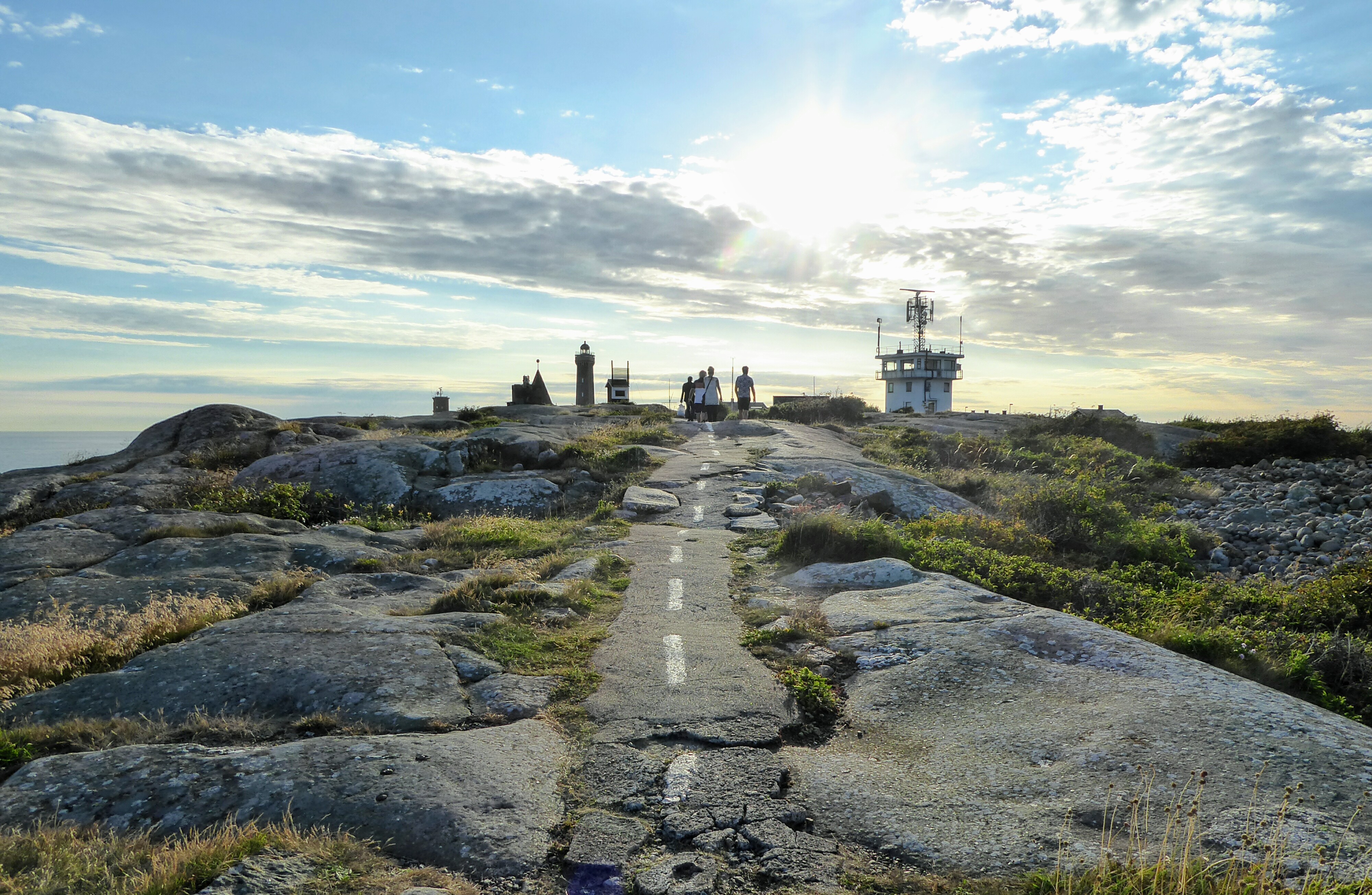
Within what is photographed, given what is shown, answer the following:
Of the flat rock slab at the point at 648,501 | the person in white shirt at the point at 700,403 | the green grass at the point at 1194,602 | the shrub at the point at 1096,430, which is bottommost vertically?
the green grass at the point at 1194,602

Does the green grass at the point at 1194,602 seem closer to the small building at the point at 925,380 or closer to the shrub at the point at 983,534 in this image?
the shrub at the point at 983,534


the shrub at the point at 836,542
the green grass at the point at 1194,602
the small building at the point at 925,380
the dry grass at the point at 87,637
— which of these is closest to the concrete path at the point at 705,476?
the shrub at the point at 836,542

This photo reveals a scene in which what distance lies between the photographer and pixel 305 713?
16.1 ft

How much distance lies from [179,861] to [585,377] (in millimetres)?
41388

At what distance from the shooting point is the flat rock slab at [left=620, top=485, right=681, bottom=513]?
41.7 ft

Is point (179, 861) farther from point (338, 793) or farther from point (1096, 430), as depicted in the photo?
point (1096, 430)

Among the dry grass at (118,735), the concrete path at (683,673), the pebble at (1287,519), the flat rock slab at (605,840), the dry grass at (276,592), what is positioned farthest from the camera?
the pebble at (1287,519)

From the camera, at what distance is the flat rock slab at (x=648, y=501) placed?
41.7 ft

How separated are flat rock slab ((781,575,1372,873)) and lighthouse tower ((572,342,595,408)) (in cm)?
3864

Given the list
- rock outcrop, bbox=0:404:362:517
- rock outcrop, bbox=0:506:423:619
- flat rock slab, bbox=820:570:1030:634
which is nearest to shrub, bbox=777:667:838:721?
flat rock slab, bbox=820:570:1030:634

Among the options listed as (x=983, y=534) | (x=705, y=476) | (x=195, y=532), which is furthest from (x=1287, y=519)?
(x=195, y=532)

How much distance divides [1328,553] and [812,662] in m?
13.9

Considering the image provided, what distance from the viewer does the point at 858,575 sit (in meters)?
8.40

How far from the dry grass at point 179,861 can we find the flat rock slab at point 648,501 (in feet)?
30.4
